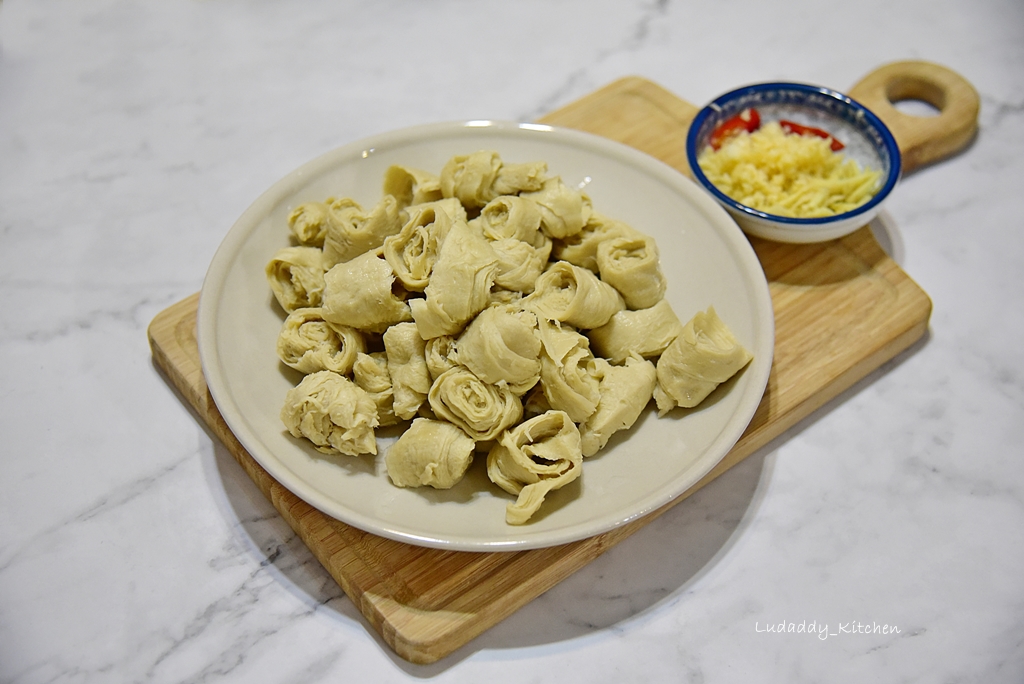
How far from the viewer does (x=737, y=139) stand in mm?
3357

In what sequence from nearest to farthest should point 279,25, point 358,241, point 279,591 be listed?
point 279,591, point 358,241, point 279,25

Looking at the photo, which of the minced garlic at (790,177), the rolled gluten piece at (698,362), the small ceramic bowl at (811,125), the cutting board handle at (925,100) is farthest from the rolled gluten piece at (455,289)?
the cutting board handle at (925,100)

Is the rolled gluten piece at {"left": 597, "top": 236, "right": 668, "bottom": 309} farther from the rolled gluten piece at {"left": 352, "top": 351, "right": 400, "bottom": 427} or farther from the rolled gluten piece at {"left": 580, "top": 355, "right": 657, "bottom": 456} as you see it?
the rolled gluten piece at {"left": 352, "top": 351, "right": 400, "bottom": 427}

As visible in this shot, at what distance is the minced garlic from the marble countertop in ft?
1.54

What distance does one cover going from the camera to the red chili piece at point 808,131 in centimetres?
339

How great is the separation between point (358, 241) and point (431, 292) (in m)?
0.46

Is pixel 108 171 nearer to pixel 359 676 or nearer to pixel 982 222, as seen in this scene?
pixel 359 676

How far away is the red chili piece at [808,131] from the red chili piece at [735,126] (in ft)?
0.35

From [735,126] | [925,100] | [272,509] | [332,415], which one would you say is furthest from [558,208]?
[925,100]

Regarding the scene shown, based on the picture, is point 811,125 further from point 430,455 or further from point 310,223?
point 430,455

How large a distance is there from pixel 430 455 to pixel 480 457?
251 millimetres

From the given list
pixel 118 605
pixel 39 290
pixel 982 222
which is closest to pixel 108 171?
pixel 39 290

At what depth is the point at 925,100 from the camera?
12.5 feet

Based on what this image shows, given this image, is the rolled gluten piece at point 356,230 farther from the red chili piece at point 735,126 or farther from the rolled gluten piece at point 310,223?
the red chili piece at point 735,126
